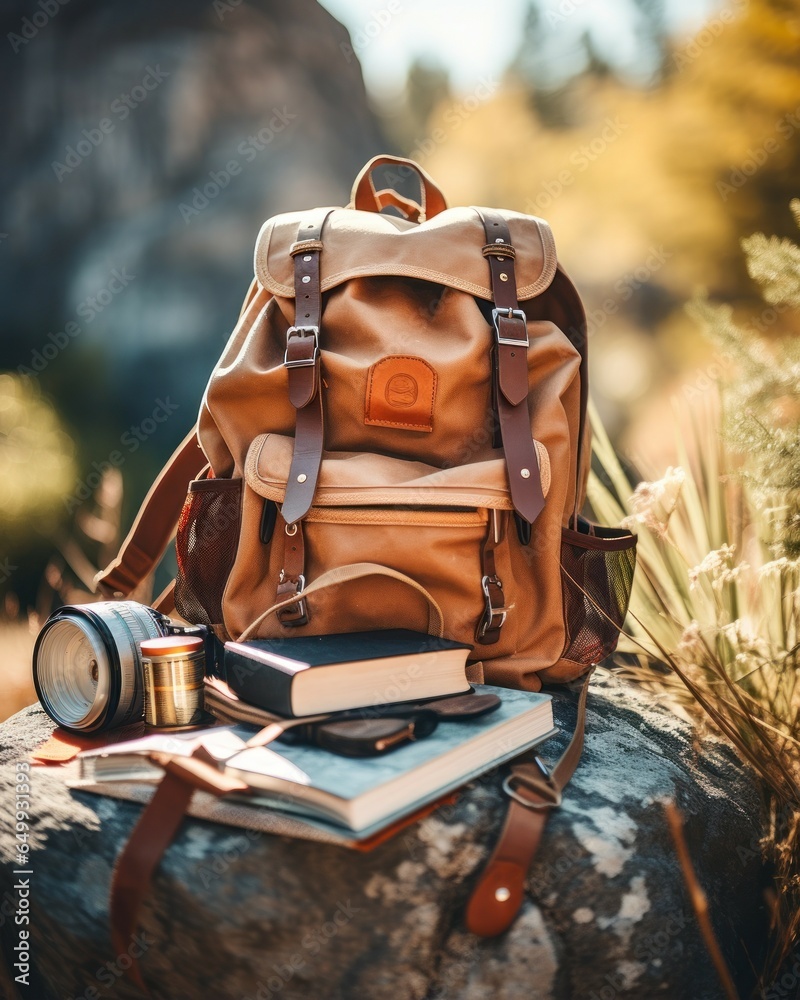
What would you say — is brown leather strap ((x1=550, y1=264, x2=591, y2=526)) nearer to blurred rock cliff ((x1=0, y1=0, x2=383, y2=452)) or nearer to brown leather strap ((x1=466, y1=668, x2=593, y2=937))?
brown leather strap ((x1=466, y1=668, x2=593, y2=937))

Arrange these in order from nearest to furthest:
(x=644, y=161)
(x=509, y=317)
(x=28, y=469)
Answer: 1. (x=509, y=317)
2. (x=28, y=469)
3. (x=644, y=161)

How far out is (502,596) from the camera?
1.67 meters

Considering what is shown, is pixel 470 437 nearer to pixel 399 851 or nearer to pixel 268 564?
pixel 268 564

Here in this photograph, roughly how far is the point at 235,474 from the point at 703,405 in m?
1.61

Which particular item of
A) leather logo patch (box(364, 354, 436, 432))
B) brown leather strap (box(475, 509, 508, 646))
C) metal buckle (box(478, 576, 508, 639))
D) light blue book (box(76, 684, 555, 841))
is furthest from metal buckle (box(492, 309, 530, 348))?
light blue book (box(76, 684, 555, 841))

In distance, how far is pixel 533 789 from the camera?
1.28 meters

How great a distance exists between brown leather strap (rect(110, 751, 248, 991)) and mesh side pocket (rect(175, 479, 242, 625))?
2.32 feet

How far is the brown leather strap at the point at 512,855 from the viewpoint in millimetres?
1149

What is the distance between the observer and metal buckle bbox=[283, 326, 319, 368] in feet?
5.60

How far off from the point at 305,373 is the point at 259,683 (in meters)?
0.74

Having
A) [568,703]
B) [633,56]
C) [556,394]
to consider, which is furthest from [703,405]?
[633,56]

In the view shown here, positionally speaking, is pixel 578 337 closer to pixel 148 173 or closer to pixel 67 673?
pixel 67 673

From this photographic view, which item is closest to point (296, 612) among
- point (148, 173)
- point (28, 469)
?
point (28, 469)

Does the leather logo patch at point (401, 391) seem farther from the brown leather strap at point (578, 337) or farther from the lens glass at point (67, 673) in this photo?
the lens glass at point (67, 673)
